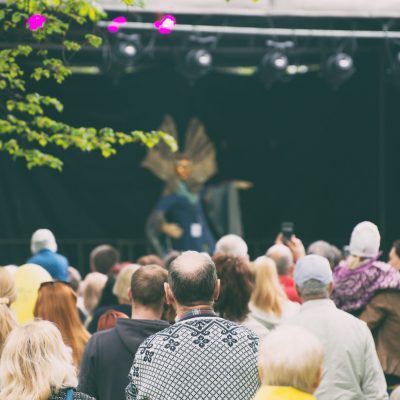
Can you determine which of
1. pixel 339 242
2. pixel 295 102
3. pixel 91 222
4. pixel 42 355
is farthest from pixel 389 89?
pixel 42 355

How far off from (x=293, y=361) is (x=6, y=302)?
2.28 meters

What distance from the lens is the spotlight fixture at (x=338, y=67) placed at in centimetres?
1248

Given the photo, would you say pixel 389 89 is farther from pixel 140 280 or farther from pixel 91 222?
pixel 140 280

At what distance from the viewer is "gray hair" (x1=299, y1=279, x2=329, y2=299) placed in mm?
4949

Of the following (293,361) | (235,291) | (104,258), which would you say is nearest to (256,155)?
(104,258)

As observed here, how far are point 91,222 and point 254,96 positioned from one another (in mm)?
3097

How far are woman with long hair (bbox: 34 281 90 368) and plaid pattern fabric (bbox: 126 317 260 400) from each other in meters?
1.76

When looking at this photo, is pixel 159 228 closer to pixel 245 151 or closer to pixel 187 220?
pixel 187 220

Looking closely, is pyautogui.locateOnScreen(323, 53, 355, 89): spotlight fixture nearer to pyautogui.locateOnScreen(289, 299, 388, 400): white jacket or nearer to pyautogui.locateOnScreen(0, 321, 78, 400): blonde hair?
pyautogui.locateOnScreen(289, 299, 388, 400): white jacket

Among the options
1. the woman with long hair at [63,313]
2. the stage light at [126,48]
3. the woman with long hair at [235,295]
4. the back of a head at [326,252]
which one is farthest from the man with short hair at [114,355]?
the stage light at [126,48]

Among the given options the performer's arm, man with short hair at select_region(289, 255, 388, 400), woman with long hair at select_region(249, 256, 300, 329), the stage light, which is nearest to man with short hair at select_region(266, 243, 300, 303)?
woman with long hair at select_region(249, 256, 300, 329)

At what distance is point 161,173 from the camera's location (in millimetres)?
15086

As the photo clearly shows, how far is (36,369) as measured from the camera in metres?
Result: 3.68

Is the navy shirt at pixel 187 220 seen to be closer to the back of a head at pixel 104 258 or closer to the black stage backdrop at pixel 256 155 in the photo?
the black stage backdrop at pixel 256 155
